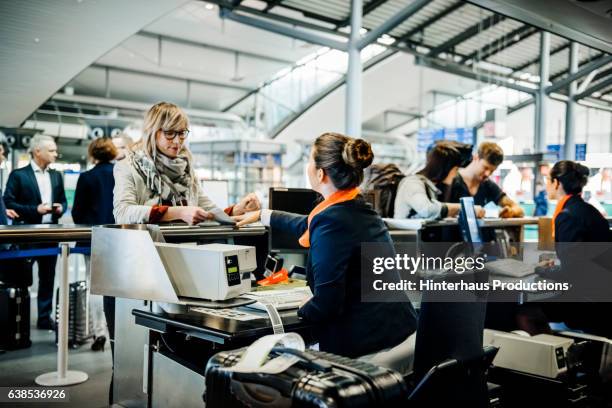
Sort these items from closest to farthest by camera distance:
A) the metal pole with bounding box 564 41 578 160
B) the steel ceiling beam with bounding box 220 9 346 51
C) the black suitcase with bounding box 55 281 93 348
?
the black suitcase with bounding box 55 281 93 348 < the steel ceiling beam with bounding box 220 9 346 51 < the metal pole with bounding box 564 41 578 160

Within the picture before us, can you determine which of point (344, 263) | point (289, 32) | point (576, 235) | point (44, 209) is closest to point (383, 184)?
point (576, 235)

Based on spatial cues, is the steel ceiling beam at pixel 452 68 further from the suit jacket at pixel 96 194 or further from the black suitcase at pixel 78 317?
the black suitcase at pixel 78 317

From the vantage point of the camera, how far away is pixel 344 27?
12.5 metres

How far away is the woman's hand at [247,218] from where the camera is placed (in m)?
2.55

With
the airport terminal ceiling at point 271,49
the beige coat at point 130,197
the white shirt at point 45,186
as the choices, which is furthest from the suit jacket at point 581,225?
the airport terminal ceiling at point 271,49

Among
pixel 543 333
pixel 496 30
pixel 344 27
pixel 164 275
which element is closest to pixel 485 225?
pixel 543 333

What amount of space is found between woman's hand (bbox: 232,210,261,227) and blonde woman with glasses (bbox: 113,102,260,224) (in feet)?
0.34

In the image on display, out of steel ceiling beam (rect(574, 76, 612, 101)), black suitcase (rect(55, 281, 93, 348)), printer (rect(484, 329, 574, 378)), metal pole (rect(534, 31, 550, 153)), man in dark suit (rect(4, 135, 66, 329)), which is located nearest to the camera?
printer (rect(484, 329, 574, 378))

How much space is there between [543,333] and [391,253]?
1.84m

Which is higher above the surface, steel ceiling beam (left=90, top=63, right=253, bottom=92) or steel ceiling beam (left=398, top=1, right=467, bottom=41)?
steel ceiling beam (left=398, top=1, right=467, bottom=41)

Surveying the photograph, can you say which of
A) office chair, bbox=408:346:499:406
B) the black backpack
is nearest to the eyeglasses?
office chair, bbox=408:346:499:406

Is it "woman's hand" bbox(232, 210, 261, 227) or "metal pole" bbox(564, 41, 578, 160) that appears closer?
"woman's hand" bbox(232, 210, 261, 227)

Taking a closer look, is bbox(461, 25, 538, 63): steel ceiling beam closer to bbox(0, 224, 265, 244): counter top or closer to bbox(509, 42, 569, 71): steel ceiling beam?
bbox(509, 42, 569, 71): steel ceiling beam

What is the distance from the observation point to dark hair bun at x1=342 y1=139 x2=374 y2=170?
6.75 ft
